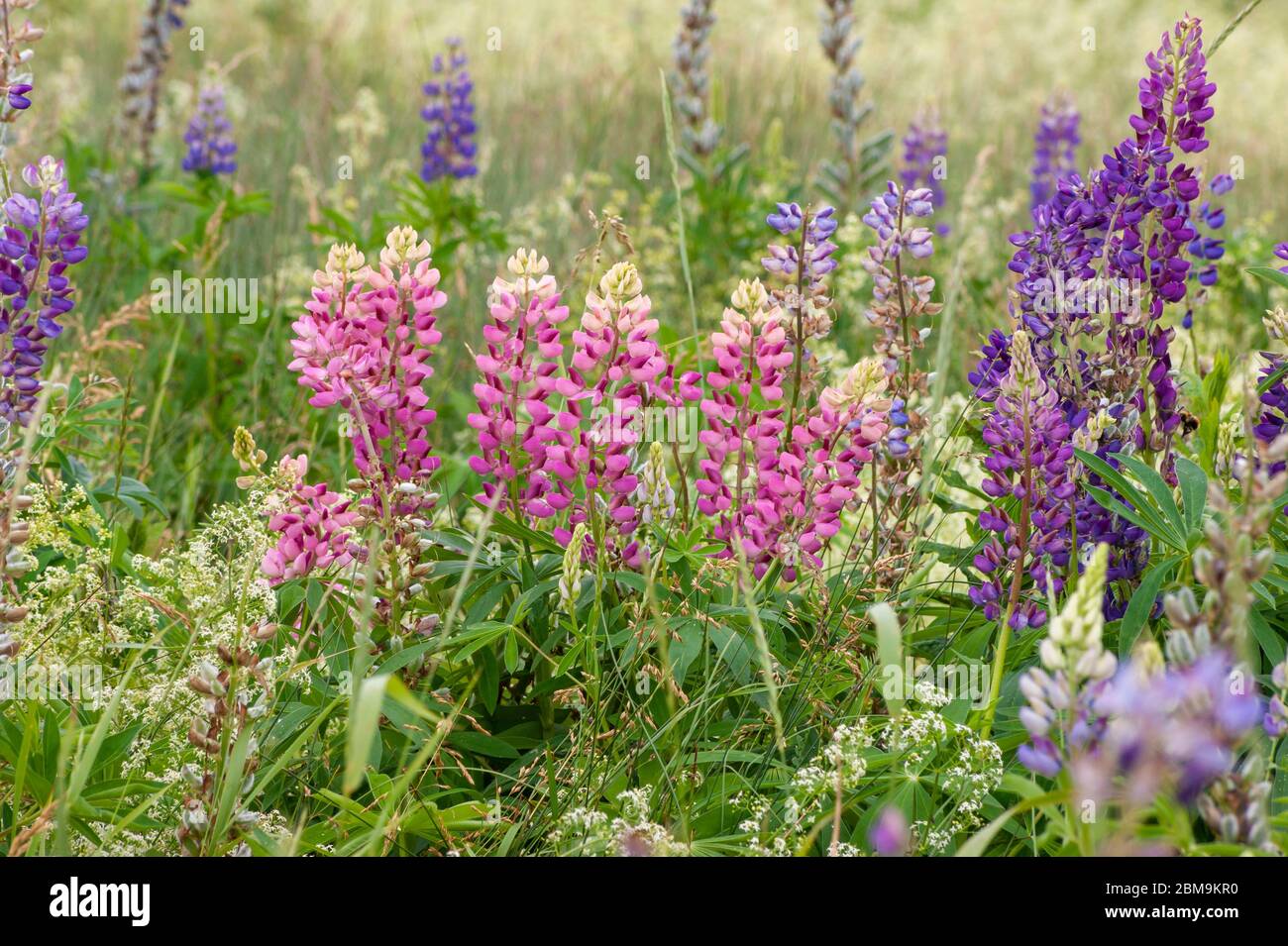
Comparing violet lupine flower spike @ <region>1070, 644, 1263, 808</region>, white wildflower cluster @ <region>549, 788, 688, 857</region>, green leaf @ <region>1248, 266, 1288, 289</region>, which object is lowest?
white wildflower cluster @ <region>549, 788, 688, 857</region>

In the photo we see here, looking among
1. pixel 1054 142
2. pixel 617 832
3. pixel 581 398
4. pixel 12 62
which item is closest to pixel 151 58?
pixel 12 62

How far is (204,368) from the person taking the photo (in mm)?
4648

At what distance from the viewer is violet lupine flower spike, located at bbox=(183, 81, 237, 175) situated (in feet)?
18.0

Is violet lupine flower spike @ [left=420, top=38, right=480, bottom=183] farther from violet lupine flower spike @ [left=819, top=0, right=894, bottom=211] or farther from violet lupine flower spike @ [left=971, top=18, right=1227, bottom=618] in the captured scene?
violet lupine flower spike @ [left=971, top=18, right=1227, bottom=618]

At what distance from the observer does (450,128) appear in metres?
5.69

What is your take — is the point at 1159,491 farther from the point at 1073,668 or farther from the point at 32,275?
the point at 32,275

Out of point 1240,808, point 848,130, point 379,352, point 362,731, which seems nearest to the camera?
point 362,731

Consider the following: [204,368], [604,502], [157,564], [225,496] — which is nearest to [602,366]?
[604,502]

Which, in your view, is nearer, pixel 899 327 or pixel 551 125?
pixel 899 327

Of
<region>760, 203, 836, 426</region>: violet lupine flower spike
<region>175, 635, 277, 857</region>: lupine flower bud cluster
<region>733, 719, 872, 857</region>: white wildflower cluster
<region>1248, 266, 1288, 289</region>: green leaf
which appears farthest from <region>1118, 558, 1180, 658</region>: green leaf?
<region>175, 635, 277, 857</region>: lupine flower bud cluster

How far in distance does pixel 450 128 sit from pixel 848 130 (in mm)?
1924

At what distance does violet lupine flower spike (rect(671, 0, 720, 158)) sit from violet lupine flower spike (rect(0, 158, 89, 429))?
13.7 ft

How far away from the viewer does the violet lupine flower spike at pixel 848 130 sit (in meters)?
6.27
